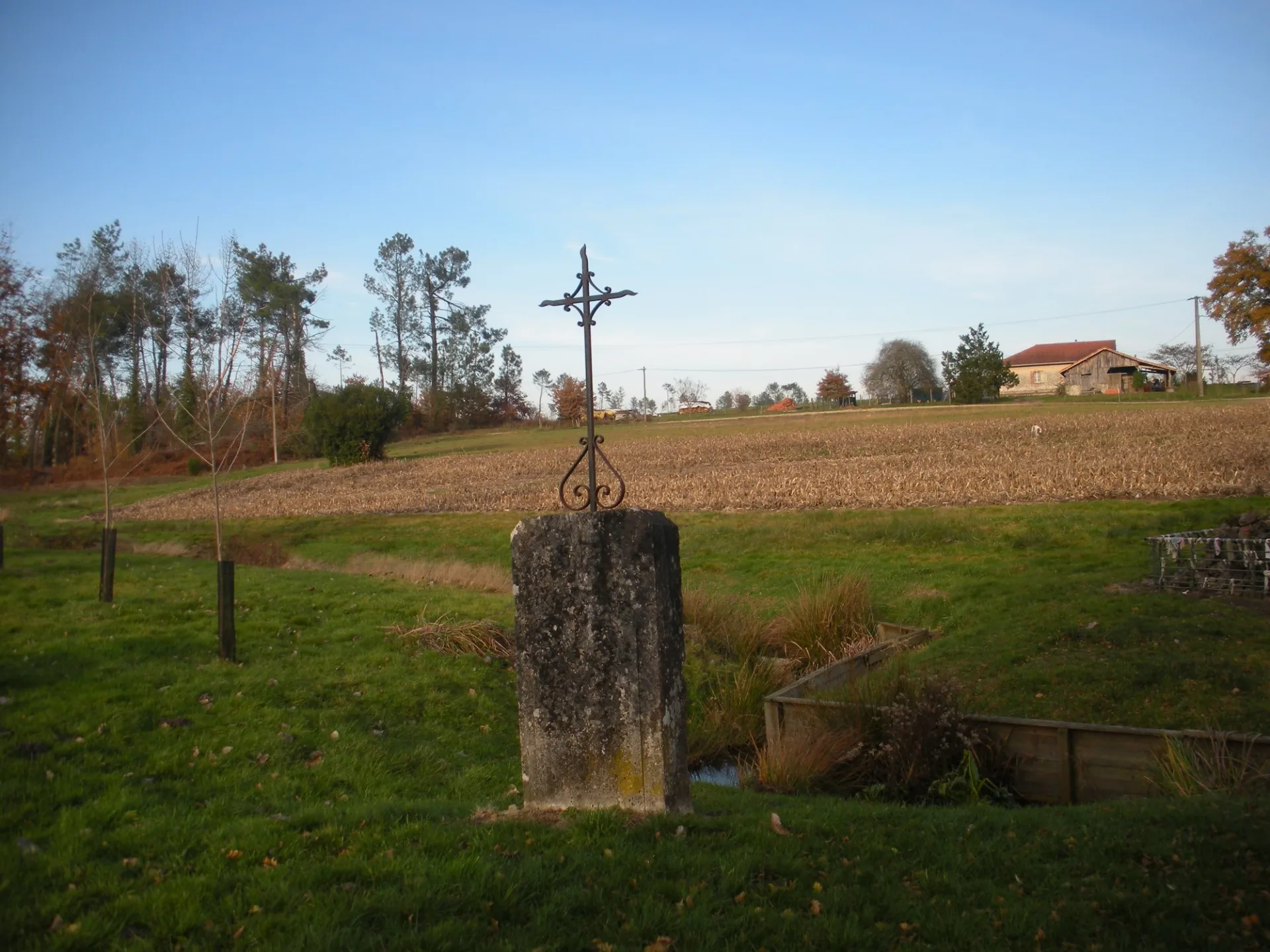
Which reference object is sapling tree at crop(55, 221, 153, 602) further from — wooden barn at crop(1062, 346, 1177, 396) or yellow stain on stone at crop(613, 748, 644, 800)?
wooden barn at crop(1062, 346, 1177, 396)

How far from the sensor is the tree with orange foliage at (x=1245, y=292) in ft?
107

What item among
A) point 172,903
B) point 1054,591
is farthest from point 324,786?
point 1054,591

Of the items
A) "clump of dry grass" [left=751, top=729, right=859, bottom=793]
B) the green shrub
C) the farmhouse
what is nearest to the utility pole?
the farmhouse

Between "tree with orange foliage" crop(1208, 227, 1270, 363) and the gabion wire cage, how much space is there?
76.4 feet

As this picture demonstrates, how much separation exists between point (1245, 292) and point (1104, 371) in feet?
190

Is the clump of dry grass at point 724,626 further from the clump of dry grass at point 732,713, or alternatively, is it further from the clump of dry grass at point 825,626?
the clump of dry grass at point 732,713

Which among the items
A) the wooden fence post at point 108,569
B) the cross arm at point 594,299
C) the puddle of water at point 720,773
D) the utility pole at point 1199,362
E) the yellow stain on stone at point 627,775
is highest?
the utility pole at point 1199,362

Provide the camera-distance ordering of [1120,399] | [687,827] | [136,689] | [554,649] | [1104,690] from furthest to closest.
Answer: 1. [1120,399]
2. [1104,690]
3. [136,689]
4. [554,649]
5. [687,827]

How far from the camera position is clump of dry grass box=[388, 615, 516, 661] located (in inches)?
480

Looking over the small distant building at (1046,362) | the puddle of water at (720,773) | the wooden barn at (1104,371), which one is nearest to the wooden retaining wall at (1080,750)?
the puddle of water at (720,773)

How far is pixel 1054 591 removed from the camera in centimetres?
1429

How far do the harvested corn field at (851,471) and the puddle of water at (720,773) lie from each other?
576 inches

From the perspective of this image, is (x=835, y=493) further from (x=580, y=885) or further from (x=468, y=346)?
(x=468, y=346)

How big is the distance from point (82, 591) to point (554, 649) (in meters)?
11.3
